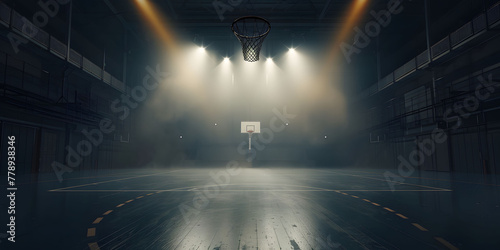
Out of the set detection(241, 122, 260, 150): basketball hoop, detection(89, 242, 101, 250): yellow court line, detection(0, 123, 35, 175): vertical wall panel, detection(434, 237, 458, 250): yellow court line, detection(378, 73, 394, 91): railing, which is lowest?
detection(434, 237, 458, 250): yellow court line

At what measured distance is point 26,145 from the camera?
14461mm

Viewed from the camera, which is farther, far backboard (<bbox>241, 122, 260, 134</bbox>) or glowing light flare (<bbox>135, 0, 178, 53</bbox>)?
far backboard (<bbox>241, 122, 260, 134</bbox>)

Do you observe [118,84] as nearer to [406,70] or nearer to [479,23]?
[406,70]

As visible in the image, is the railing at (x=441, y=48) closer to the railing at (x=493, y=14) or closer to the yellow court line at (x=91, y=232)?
the railing at (x=493, y=14)

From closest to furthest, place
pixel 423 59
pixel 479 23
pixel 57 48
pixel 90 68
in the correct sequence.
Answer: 1. pixel 479 23
2. pixel 57 48
3. pixel 423 59
4. pixel 90 68

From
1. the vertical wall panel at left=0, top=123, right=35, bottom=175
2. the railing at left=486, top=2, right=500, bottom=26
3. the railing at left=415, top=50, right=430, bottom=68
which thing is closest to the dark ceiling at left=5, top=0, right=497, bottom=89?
the railing at left=415, top=50, right=430, bottom=68

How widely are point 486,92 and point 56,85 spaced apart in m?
24.3

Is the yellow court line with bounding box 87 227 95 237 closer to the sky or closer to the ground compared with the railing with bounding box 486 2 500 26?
closer to the ground

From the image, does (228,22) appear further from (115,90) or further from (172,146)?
(172,146)

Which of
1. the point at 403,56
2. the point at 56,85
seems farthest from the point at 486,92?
the point at 56,85

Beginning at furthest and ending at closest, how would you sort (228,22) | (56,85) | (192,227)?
(228,22)
(56,85)
(192,227)

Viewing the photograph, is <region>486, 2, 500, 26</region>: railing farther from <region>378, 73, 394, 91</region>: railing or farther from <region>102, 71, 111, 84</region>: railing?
<region>102, 71, 111, 84</region>: railing

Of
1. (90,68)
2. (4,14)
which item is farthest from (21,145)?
(4,14)

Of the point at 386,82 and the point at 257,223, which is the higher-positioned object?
the point at 386,82
